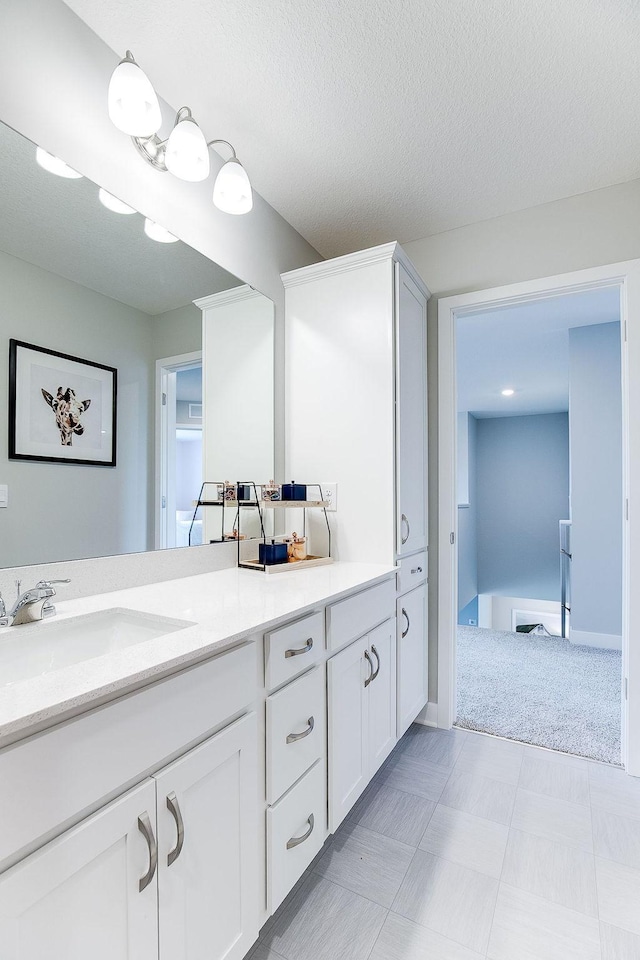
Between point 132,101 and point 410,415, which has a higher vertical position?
point 132,101

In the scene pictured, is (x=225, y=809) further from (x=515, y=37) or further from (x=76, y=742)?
(x=515, y=37)

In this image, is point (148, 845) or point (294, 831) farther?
point (294, 831)

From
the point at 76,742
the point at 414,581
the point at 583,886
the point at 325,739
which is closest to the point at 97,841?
the point at 76,742

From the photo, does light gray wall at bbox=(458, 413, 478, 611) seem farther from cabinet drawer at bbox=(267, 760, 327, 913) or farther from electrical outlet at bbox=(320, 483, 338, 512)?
cabinet drawer at bbox=(267, 760, 327, 913)

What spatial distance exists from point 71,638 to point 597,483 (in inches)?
148

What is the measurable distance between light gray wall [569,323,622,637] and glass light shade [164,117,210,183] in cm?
336

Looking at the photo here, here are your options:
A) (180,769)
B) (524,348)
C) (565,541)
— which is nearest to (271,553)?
(180,769)

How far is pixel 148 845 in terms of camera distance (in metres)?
0.83

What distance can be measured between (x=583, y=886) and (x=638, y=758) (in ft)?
2.61

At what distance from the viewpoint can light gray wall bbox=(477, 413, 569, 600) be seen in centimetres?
732

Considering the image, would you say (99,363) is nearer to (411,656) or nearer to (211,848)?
(211,848)

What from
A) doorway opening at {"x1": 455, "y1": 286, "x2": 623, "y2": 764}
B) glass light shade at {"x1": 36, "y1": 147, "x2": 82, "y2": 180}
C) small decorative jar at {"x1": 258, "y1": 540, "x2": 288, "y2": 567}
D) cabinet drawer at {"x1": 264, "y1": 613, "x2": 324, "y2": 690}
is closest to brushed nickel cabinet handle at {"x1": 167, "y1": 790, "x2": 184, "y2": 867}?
cabinet drawer at {"x1": 264, "y1": 613, "x2": 324, "y2": 690}

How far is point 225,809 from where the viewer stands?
3.32 feet

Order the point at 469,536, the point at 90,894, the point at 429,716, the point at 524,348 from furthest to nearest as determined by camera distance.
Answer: the point at 469,536, the point at 524,348, the point at 429,716, the point at 90,894
